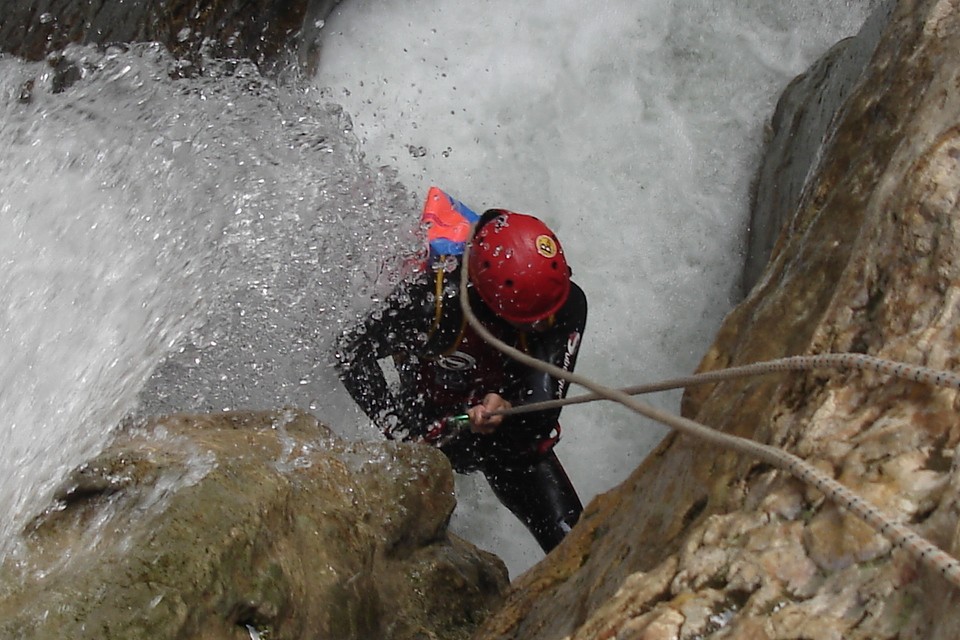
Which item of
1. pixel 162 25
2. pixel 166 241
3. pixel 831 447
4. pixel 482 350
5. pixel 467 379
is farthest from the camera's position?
pixel 162 25

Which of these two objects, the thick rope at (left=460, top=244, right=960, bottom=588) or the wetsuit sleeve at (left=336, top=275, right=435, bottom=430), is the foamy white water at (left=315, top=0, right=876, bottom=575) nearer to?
the wetsuit sleeve at (left=336, top=275, right=435, bottom=430)

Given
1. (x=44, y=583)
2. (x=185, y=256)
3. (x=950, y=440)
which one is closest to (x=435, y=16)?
(x=185, y=256)

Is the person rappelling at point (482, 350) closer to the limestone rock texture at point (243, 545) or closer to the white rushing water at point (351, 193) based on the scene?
the white rushing water at point (351, 193)

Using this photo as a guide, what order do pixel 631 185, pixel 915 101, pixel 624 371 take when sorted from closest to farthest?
1. pixel 915 101
2. pixel 624 371
3. pixel 631 185

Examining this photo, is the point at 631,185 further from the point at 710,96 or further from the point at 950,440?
the point at 950,440

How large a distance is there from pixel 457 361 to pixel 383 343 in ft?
1.03

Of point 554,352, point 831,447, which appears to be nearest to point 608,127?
point 554,352

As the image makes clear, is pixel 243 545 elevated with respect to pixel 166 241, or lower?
elevated

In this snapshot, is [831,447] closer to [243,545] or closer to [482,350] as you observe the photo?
[243,545]

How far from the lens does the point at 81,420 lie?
112 inches

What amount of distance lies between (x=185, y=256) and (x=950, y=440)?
3.28m

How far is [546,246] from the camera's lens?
316 centimetres

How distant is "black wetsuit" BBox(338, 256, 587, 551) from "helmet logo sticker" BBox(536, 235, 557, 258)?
27cm

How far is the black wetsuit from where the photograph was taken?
3.28 meters
